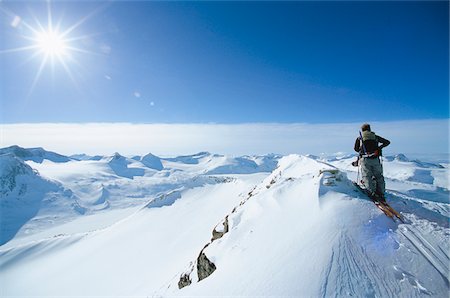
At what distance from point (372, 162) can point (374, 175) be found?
58cm

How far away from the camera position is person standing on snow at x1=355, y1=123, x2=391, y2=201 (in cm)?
1108

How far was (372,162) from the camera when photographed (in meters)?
11.2

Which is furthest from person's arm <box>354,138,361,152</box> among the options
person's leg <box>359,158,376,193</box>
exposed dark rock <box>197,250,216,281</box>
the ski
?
exposed dark rock <box>197,250,216,281</box>

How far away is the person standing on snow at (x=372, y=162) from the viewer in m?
11.1

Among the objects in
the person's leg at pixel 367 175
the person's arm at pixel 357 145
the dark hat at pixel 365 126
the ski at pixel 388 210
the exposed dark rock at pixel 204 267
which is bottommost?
the exposed dark rock at pixel 204 267

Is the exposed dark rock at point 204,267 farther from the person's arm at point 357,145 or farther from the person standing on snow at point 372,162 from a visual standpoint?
the person's arm at point 357,145

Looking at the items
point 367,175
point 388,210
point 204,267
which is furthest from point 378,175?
point 204,267

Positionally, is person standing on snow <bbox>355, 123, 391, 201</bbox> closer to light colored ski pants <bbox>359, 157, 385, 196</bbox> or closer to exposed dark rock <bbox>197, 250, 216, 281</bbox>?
light colored ski pants <bbox>359, 157, 385, 196</bbox>

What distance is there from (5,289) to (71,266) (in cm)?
1713

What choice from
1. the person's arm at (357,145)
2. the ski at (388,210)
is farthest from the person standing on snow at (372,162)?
the ski at (388,210)

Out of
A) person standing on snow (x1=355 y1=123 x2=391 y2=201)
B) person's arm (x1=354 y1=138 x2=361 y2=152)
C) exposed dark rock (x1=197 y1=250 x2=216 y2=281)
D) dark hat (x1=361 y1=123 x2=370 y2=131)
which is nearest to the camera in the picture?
exposed dark rock (x1=197 y1=250 x2=216 y2=281)

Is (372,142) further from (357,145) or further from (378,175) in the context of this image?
(378,175)

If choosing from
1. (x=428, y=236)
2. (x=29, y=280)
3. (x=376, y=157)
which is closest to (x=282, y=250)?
(x=428, y=236)

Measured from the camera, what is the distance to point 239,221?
12664mm
